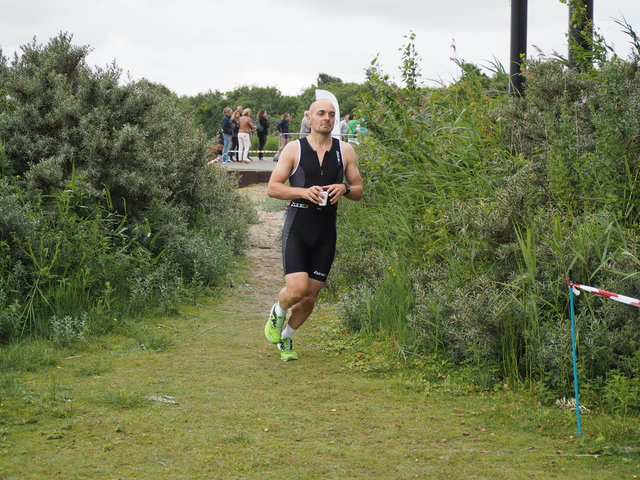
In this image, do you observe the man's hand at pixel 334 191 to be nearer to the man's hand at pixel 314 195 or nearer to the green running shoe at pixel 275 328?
the man's hand at pixel 314 195

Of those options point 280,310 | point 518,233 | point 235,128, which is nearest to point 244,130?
point 235,128

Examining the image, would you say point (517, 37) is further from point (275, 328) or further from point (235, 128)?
point (235, 128)

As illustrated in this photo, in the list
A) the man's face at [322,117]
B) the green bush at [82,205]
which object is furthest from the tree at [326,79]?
the man's face at [322,117]

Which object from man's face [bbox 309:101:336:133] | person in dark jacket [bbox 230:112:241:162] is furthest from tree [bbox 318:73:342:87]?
man's face [bbox 309:101:336:133]

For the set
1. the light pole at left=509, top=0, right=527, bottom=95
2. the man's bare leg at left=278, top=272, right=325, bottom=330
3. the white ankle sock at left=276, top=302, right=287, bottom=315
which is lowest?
the white ankle sock at left=276, top=302, right=287, bottom=315

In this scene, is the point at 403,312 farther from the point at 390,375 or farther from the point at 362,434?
the point at 362,434

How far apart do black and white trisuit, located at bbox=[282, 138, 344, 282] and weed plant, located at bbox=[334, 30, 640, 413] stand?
0.78 metres

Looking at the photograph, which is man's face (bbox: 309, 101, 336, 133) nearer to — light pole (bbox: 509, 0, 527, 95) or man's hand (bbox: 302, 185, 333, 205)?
man's hand (bbox: 302, 185, 333, 205)

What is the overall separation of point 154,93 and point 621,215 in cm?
558

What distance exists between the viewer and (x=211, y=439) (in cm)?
477

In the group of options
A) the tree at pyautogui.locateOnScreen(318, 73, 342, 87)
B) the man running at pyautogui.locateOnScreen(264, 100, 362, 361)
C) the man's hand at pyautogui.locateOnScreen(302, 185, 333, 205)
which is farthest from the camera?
the tree at pyautogui.locateOnScreen(318, 73, 342, 87)

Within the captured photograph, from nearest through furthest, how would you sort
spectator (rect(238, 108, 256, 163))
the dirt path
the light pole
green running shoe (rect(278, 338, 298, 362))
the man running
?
1. the dirt path
2. the man running
3. green running shoe (rect(278, 338, 298, 362))
4. the light pole
5. spectator (rect(238, 108, 256, 163))

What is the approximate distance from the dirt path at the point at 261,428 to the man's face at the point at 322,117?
1892 millimetres

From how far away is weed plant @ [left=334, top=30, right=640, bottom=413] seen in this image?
5410mm
